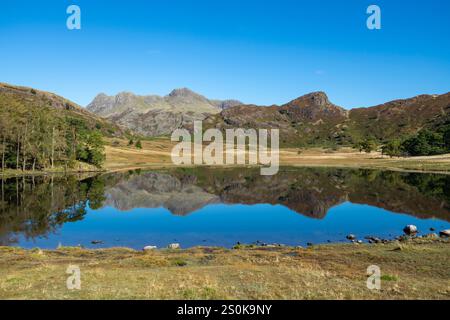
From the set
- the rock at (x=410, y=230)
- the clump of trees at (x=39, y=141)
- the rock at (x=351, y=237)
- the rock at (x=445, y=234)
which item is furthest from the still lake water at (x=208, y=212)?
the clump of trees at (x=39, y=141)

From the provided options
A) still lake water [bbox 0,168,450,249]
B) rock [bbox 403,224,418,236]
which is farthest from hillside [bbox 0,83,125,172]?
rock [bbox 403,224,418,236]

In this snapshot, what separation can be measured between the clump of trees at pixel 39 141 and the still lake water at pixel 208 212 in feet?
55.3

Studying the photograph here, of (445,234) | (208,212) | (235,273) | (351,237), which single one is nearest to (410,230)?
(445,234)

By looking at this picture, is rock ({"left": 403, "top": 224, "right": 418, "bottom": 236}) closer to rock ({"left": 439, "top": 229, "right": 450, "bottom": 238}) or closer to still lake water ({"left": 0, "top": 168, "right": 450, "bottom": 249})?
still lake water ({"left": 0, "top": 168, "right": 450, "bottom": 249})

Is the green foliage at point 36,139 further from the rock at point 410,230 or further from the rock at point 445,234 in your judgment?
the rock at point 445,234

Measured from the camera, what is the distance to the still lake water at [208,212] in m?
46.5

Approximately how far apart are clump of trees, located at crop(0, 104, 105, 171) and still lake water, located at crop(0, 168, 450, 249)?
16.9m

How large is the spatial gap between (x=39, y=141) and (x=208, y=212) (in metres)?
76.7

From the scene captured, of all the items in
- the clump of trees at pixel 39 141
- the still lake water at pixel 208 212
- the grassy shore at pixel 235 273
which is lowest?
the still lake water at pixel 208 212

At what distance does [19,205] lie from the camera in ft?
212

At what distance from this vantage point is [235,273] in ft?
77.9
